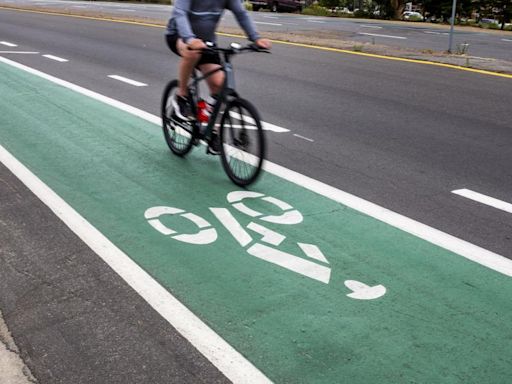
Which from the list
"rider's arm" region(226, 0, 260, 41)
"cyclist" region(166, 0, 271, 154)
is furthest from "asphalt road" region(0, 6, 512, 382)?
"rider's arm" region(226, 0, 260, 41)

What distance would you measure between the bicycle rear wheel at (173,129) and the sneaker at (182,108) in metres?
0.07

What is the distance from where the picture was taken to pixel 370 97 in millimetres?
10234

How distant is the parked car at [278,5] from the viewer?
4019 cm

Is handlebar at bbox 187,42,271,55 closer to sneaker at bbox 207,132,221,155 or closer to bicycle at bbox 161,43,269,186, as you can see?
bicycle at bbox 161,43,269,186

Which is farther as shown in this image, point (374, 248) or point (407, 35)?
point (407, 35)

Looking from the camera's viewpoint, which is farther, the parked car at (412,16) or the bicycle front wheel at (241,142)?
the parked car at (412,16)

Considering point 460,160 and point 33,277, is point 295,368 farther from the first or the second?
point 460,160

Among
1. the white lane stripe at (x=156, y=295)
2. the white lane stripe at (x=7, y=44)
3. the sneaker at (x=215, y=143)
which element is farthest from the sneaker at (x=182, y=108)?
the white lane stripe at (x=7, y=44)

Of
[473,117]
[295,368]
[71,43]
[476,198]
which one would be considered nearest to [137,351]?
[295,368]

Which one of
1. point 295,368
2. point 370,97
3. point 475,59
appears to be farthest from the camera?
point 475,59

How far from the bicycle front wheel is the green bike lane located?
6.3 inches

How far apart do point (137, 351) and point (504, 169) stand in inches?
172

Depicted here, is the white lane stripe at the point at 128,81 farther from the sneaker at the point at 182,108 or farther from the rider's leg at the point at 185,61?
the rider's leg at the point at 185,61

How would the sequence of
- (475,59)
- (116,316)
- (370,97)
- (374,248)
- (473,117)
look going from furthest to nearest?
1. (475,59)
2. (370,97)
3. (473,117)
4. (374,248)
5. (116,316)
